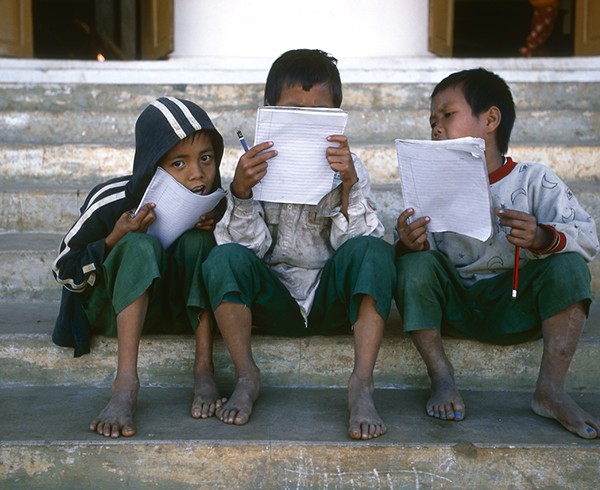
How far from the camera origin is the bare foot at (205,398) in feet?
6.58

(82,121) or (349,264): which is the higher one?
(82,121)

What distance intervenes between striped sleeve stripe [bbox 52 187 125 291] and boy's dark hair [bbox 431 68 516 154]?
41.8 inches

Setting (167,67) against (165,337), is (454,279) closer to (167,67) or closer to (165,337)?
(165,337)

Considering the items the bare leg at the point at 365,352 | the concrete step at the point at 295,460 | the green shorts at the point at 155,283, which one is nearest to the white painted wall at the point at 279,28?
the green shorts at the point at 155,283

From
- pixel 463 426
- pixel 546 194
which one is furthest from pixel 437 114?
pixel 463 426

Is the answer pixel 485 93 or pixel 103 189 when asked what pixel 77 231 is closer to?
pixel 103 189

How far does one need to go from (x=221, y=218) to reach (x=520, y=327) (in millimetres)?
939

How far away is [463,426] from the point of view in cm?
196

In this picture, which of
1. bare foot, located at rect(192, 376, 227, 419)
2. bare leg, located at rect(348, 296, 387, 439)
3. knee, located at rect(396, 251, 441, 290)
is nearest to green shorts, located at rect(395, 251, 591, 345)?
knee, located at rect(396, 251, 441, 290)

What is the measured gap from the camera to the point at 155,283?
205 centimetres

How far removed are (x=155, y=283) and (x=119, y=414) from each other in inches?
14.2

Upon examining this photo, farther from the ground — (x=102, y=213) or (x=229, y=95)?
(x=229, y=95)

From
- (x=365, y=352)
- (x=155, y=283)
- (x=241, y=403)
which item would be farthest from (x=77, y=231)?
(x=365, y=352)

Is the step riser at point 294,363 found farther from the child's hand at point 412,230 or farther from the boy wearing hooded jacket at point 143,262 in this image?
the child's hand at point 412,230
